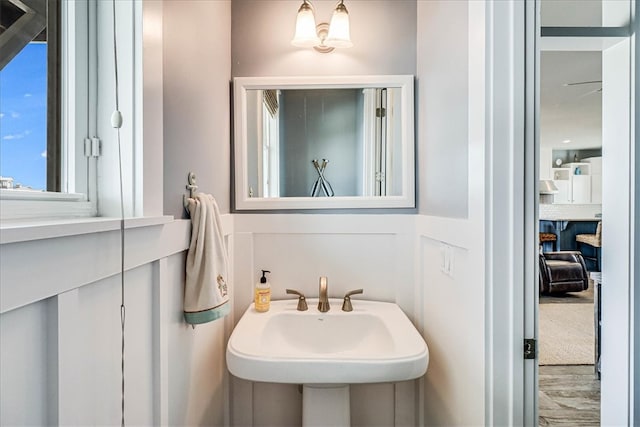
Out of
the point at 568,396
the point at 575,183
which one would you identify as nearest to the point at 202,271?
the point at 568,396

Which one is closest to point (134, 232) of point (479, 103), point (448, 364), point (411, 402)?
point (479, 103)

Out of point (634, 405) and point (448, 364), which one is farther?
point (448, 364)

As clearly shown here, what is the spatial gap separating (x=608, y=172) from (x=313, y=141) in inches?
44.3

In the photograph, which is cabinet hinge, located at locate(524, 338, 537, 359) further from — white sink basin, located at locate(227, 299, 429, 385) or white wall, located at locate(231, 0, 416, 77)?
white wall, located at locate(231, 0, 416, 77)

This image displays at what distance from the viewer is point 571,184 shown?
22.4 ft

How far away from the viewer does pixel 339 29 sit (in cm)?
143

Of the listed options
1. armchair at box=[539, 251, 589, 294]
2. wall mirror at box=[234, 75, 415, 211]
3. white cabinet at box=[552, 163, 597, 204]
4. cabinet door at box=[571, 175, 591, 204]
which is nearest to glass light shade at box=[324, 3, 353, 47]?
wall mirror at box=[234, 75, 415, 211]

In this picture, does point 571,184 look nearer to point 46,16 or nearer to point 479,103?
point 479,103

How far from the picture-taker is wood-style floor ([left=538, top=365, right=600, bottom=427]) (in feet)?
5.99

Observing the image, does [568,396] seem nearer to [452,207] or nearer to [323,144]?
[452,207]

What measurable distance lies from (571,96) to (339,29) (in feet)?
11.3

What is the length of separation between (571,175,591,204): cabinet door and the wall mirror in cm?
712

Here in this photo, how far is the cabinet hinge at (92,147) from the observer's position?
0.71 m

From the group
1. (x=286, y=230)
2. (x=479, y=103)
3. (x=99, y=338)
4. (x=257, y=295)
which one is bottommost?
(x=257, y=295)
